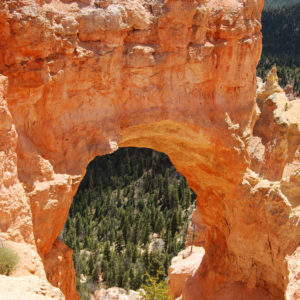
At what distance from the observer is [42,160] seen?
7219mm

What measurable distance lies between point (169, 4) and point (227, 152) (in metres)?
4.00

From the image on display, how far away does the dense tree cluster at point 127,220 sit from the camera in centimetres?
1964

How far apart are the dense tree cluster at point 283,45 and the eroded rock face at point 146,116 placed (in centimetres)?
3044

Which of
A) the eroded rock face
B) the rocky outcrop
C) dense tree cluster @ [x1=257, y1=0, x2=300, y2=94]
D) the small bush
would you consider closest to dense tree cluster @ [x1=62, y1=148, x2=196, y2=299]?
the rocky outcrop

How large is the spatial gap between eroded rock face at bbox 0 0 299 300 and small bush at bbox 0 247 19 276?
43cm

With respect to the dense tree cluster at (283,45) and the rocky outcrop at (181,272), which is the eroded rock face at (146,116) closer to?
the rocky outcrop at (181,272)

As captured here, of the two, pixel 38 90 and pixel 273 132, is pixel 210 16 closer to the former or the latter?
pixel 38 90

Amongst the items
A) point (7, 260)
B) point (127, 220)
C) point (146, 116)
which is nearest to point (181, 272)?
point (146, 116)

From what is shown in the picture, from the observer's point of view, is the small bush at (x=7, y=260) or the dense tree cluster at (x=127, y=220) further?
the dense tree cluster at (x=127, y=220)

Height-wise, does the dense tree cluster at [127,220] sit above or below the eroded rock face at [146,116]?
below

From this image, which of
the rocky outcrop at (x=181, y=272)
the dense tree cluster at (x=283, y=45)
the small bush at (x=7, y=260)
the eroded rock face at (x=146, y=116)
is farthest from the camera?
the dense tree cluster at (x=283, y=45)

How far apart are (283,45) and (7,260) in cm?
4991

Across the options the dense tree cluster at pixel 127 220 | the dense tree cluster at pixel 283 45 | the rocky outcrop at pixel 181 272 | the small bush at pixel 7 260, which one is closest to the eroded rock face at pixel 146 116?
the small bush at pixel 7 260

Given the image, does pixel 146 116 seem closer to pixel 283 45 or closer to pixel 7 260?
pixel 7 260
